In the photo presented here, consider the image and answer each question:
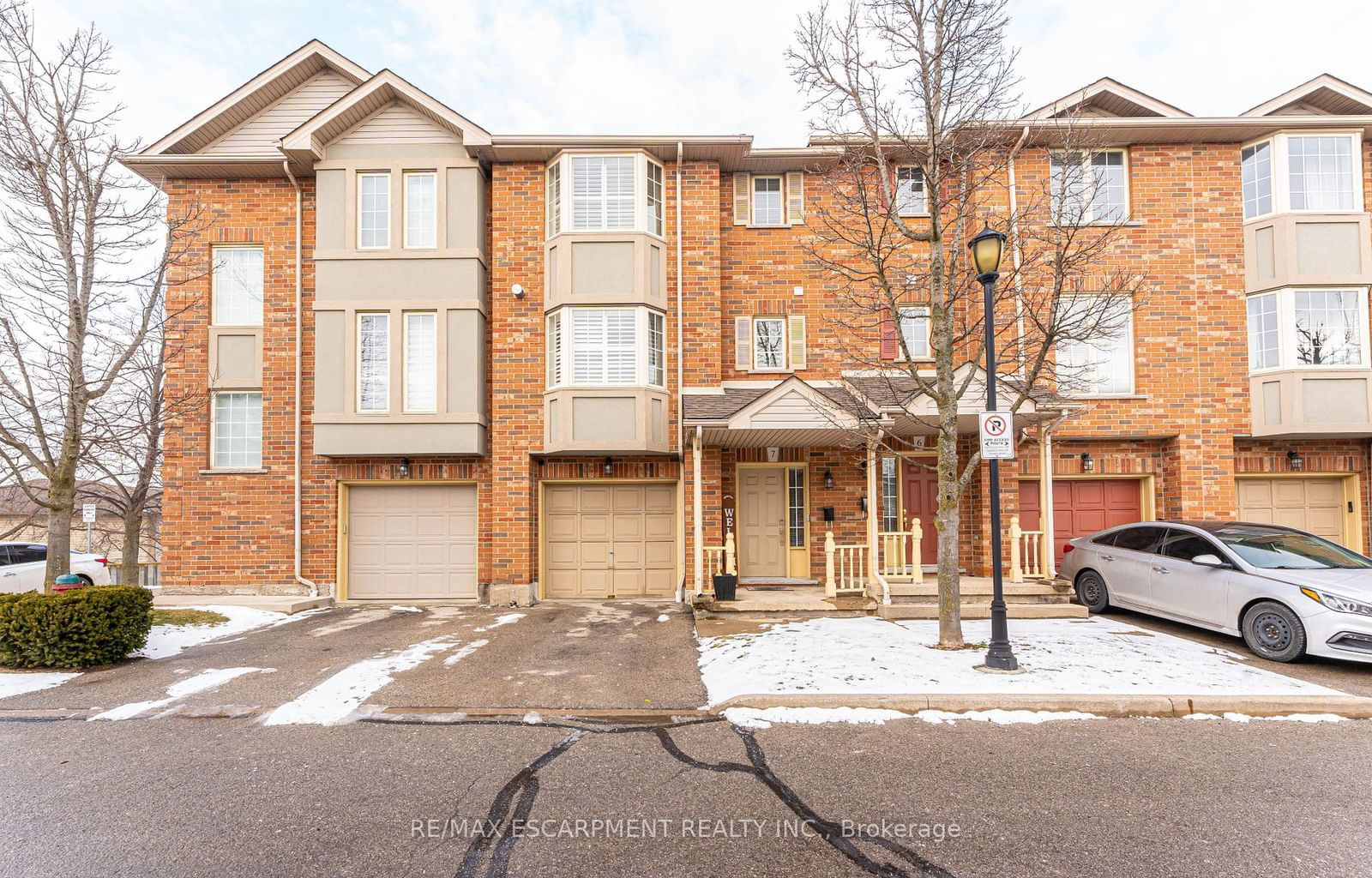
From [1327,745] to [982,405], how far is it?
5614 millimetres

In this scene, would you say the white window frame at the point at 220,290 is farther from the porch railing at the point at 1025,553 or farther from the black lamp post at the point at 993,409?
the porch railing at the point at 1025,553

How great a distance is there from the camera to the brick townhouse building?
1159 cm

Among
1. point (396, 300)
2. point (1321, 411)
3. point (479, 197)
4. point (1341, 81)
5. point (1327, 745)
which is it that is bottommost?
point (1327, 745)

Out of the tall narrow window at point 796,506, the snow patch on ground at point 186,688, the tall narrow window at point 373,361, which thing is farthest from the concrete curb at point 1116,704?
the tall narrow window at point 373,361

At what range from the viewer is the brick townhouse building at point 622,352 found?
1159cm

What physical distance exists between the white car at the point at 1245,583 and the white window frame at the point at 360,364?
39.0 ft

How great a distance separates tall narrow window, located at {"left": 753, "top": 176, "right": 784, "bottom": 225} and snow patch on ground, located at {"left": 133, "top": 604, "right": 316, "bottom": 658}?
35.1 feet

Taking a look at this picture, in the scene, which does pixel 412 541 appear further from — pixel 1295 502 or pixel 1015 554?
pixel 1295 502

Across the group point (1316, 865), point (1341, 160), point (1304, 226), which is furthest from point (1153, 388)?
point (1316, 865)

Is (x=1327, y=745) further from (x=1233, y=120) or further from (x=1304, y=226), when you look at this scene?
(x=1233, y=120)

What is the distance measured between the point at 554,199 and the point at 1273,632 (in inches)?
473

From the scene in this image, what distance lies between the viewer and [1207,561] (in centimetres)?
803

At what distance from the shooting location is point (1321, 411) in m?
11.2

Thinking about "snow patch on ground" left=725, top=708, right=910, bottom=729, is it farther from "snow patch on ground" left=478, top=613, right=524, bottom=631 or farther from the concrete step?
"snow patch on ground" left=478, top=613, right=524, bottom=631
